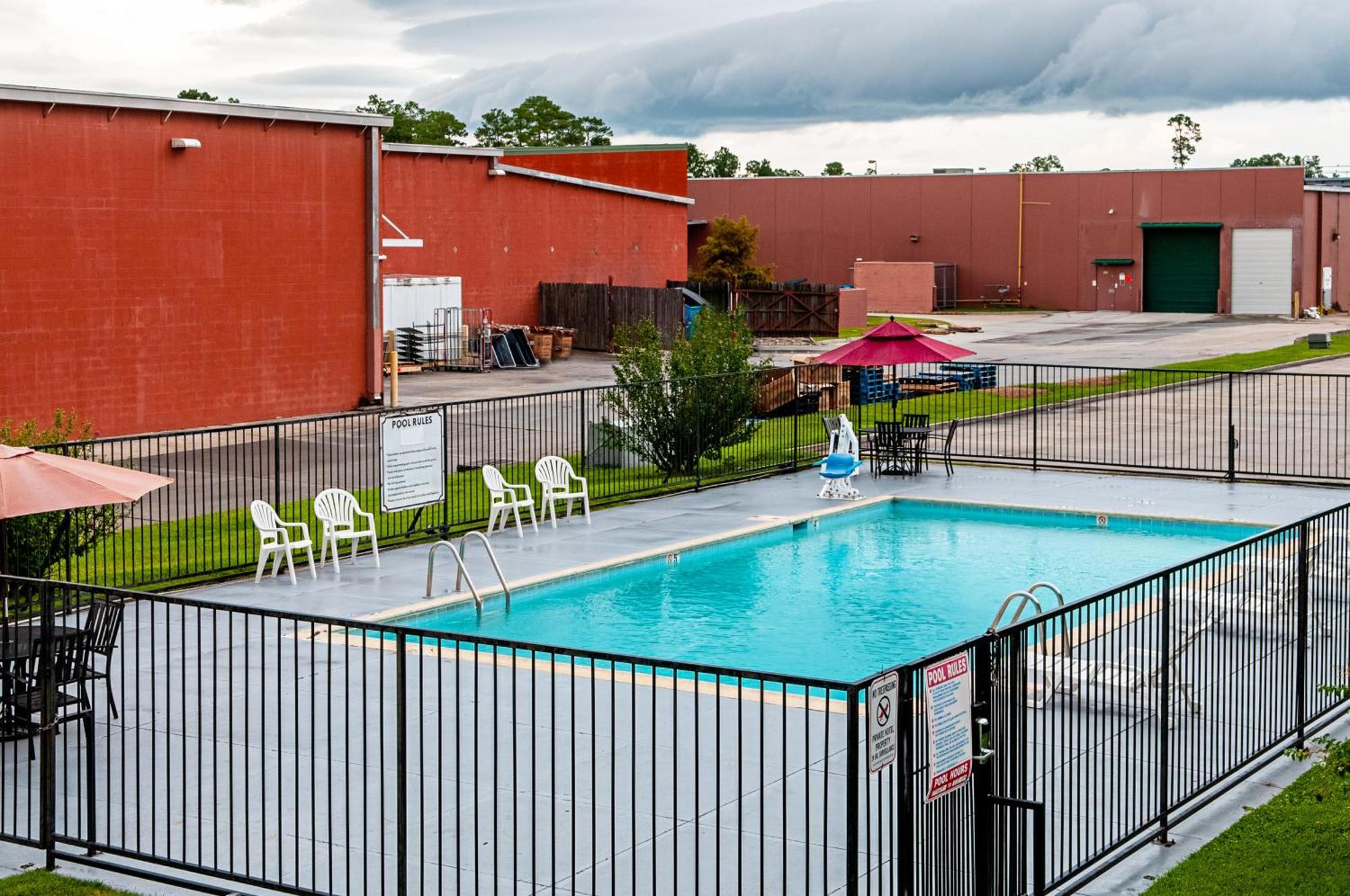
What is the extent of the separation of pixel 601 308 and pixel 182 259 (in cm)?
2100

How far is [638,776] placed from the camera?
35.9ft

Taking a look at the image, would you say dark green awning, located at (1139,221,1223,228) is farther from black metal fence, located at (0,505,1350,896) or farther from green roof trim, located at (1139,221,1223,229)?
black metal fence, located at (0,505,1350,896)

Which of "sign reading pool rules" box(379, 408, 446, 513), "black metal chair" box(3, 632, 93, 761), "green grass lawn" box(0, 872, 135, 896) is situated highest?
"sign reading pool rules" box(379, 408, 446, 513)

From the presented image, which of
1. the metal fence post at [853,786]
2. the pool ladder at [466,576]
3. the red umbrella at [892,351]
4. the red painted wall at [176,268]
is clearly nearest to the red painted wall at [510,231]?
the red painted wall at [176,268]

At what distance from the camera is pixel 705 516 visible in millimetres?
22297

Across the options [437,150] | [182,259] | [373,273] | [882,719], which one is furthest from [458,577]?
[437,150]

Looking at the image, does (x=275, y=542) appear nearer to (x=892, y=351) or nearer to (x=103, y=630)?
(x=103, y=630)

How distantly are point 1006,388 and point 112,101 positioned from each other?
1930 cm

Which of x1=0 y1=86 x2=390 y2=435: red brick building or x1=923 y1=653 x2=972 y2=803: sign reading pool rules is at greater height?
x1=0 y1=86 x2=390 y2=435: red brick building

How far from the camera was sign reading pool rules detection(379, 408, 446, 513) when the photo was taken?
18.9 metres

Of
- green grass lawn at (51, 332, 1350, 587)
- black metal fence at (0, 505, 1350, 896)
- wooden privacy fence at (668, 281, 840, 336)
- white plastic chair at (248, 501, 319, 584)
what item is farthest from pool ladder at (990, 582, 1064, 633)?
wooden privacy fence at (668, 281, 840, 336)

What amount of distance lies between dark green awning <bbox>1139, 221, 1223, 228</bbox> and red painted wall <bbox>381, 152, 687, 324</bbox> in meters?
27.8

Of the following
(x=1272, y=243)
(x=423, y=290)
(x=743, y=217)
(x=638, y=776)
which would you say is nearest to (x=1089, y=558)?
(x=638, y=776)

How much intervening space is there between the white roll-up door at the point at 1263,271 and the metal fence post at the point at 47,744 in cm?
7169
